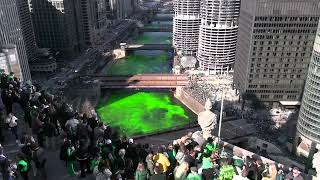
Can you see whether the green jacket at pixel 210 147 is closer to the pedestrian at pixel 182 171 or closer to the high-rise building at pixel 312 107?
the pedestrian at pixel 182 171

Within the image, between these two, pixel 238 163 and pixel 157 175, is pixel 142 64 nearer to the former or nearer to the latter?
pixel 238 163

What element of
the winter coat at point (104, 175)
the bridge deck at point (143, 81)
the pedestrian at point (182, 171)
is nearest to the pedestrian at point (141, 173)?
the winter coat at point (104, 175)

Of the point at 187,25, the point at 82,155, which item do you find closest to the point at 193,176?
the point at 82,155

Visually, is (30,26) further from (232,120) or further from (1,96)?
(1,96)

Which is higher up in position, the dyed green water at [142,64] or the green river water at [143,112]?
the dyed green water at [142,64]

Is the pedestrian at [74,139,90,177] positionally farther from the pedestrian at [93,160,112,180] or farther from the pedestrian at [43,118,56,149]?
the pedestrian at [43,118,56,149]

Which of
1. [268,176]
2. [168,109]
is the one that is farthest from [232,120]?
[268,176]
